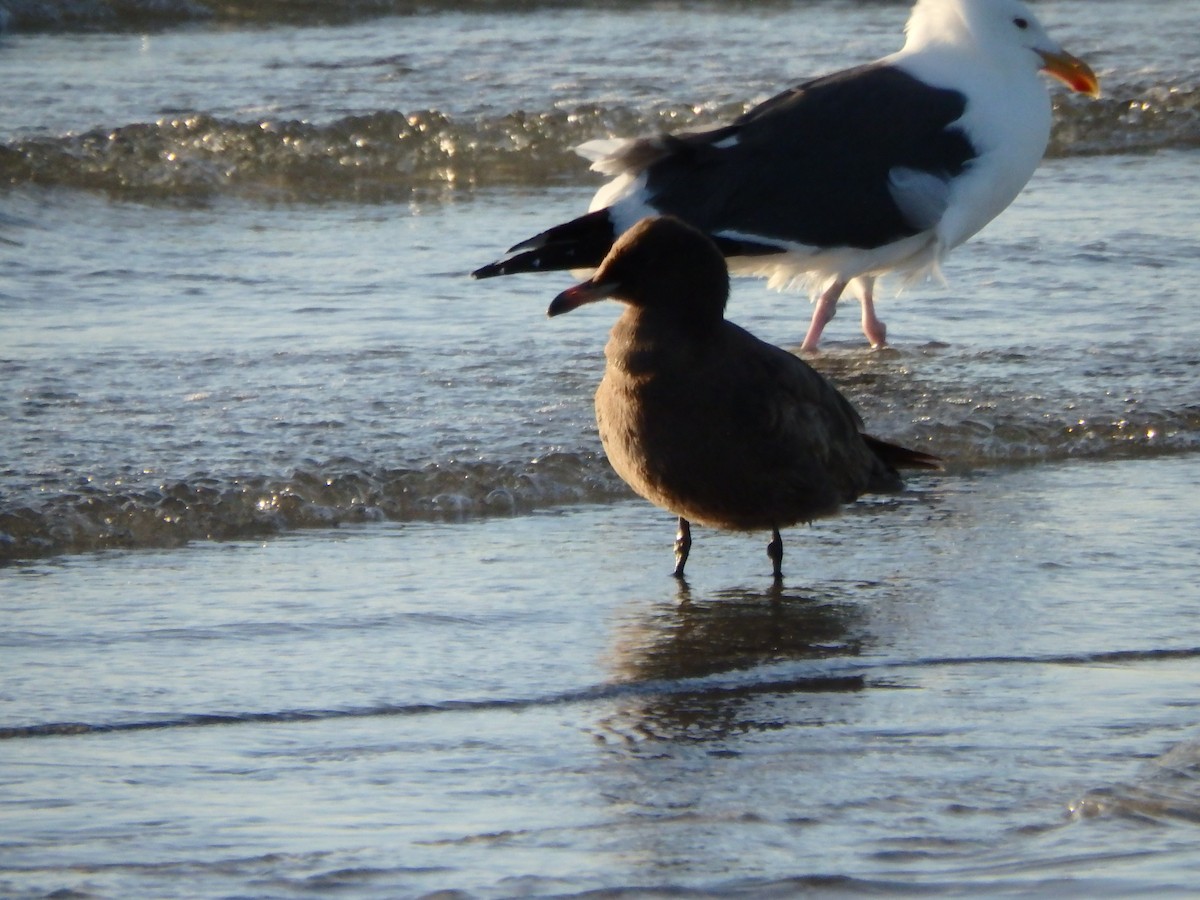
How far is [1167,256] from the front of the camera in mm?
6855

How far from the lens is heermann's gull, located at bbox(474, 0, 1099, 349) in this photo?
20.1ft

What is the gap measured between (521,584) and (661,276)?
642 millimetres

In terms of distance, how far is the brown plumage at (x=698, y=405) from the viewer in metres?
3.84

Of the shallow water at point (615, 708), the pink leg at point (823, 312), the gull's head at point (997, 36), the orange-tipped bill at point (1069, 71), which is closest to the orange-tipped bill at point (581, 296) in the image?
the shallow water at point (615, 708)

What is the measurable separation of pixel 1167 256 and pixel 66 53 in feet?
21.7

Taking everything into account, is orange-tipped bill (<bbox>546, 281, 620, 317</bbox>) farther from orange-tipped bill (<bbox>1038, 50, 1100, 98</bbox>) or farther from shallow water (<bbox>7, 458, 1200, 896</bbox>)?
orange-tipped bill (<bbox>1038, 50, 1100, 98</bbox>)

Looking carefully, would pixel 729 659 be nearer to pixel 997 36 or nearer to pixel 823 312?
pixel 823 312

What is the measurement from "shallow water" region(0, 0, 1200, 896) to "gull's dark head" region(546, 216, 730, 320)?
54 centimetres

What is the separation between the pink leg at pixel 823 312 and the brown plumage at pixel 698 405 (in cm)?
209

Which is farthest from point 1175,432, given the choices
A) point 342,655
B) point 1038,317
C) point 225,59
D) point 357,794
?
point 225,59

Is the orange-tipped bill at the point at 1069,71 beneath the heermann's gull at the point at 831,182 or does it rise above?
above

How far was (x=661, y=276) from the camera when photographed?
3941 millimetres

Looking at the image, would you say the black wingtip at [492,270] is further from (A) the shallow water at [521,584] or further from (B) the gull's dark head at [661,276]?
(B) the gull's dark head at [661,276]

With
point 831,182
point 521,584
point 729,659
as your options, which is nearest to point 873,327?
point 831,182
